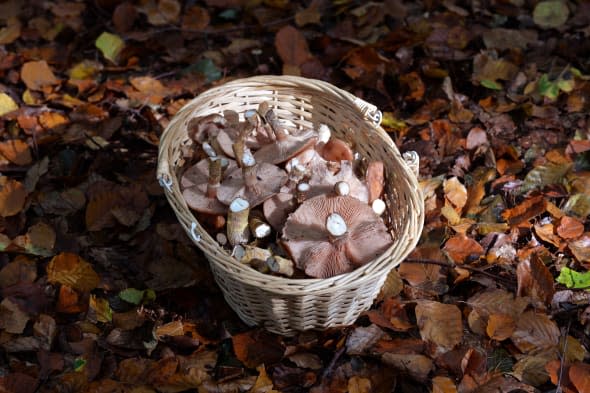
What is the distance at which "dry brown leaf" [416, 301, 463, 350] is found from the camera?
2074 millimetres

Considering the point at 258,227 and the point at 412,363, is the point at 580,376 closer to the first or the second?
the point at 412,363

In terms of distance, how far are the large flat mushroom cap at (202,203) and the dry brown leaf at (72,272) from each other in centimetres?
54

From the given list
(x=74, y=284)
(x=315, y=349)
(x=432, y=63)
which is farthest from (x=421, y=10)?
(x=74, y=284)

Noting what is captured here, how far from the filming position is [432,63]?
10.2ft

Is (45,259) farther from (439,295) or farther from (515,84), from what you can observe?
(515,84)

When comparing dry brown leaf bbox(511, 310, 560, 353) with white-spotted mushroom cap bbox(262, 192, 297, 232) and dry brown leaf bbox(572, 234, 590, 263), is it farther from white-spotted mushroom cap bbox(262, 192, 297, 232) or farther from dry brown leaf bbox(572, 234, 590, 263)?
white-spotted mushroom cap bbox(262, 192, 297, 232)

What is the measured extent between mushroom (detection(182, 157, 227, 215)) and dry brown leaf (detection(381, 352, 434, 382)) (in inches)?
A: 30.0

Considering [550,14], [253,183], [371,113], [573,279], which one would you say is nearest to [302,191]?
[253,183]

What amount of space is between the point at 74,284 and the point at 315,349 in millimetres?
968

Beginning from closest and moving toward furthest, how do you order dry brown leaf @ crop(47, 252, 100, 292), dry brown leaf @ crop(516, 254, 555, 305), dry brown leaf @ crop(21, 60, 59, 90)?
dry brown leaf @ crop(516, 254, 555, 305), dry brown leaf @ crop(47, 252, 100, 292), dry brown leaf @ crop(21, 60, 59, 90)

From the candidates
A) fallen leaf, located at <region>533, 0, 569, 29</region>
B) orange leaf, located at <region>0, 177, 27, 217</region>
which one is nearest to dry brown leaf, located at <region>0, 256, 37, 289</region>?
orange leaf, located at <region>0, 177, 27, 217</region>

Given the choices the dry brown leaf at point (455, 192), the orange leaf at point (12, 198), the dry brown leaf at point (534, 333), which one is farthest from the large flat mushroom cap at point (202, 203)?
the dry brown leaf at point (534, 333)

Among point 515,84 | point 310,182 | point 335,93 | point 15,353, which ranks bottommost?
point 15,353

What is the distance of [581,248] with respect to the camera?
2.34 meters
